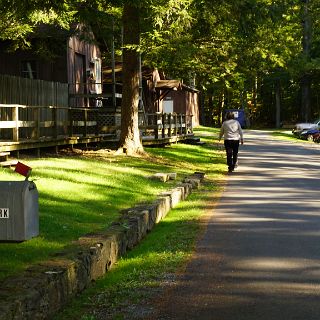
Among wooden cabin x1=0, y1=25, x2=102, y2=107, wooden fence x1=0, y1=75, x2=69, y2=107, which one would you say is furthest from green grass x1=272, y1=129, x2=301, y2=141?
wooden fence x1=0, y1=75, x2=69, y2=107

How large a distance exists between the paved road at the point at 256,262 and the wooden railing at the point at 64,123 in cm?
708

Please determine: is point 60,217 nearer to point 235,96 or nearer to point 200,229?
point 200,229

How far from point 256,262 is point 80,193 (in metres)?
4.73

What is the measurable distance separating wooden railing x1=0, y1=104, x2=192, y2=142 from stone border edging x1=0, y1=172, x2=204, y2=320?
958 centimetres

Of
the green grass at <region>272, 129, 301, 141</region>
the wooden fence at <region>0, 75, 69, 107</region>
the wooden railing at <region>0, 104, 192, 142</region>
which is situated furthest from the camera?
the green grass at <region>272, 129, 301, 141</region>

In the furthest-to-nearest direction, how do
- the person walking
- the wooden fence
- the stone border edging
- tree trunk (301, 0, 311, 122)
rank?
tree trunk (301, 0, 311, 122)
the wooden fence
the person walking
the stone border edging

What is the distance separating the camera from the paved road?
5.82m

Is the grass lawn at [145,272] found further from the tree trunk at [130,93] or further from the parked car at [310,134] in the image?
the parked car at [310,134]

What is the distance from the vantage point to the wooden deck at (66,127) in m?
18.2

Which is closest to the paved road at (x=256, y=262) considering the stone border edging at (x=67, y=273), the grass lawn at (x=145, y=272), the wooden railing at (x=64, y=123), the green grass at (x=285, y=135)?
the grass lawn at (x=145, y=272)

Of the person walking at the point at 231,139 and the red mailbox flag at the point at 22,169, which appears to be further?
the person walking at the point at 231,139

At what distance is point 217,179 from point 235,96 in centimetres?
7001

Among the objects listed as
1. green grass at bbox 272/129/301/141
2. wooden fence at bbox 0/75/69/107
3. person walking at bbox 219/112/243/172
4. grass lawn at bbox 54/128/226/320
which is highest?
wooden fence at bbox 0/75/69/107

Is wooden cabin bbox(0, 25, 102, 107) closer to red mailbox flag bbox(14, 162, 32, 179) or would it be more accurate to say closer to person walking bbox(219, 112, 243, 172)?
person walking bbox(219, 112, 243, 172)
